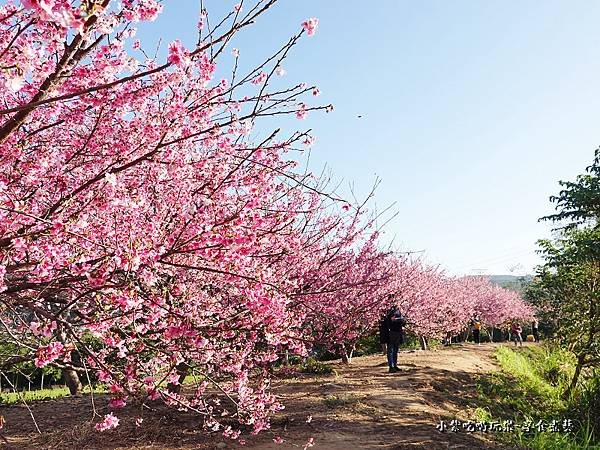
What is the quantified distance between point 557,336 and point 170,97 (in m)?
12.8

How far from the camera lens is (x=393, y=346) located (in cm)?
1137

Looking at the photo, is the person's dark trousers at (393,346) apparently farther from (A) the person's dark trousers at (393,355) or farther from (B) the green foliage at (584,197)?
(B) the green foliage at (584,197)

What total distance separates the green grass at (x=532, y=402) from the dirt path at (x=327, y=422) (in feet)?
1.56

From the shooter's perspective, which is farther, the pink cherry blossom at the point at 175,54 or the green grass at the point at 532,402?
the green grass at the point at 532,402

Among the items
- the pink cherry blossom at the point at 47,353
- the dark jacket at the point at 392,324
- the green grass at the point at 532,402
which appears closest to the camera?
the pink cherry blossom at the point at 47,353

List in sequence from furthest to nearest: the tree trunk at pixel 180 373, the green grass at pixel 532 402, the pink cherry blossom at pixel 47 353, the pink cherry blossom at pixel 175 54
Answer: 1. the green grass at pixel 532 402
2. the tree trunk at pixel 180 373
3. the pink cherry blossom at pixel 47 353
4. the pink cherry blossom at pixel 175 54

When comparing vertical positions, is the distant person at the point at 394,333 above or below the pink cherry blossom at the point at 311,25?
below

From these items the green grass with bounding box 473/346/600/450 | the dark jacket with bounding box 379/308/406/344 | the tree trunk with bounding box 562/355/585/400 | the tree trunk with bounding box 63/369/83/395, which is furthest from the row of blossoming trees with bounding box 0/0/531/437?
the tree trunk with bounding box 63/369/83/395

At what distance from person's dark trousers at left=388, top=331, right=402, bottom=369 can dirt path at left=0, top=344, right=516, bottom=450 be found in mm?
935

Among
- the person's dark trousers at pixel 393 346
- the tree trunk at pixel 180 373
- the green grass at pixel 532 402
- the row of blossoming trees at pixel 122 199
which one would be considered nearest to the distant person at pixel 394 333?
the person's dark trousers at pixel 393 346

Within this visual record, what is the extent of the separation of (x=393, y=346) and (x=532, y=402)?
317 cm

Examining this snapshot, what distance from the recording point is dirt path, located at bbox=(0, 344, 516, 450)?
20.1 ft

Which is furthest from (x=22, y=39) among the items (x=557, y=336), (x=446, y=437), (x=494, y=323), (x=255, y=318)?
(x=494, y=323)

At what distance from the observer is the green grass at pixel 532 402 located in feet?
22.4
